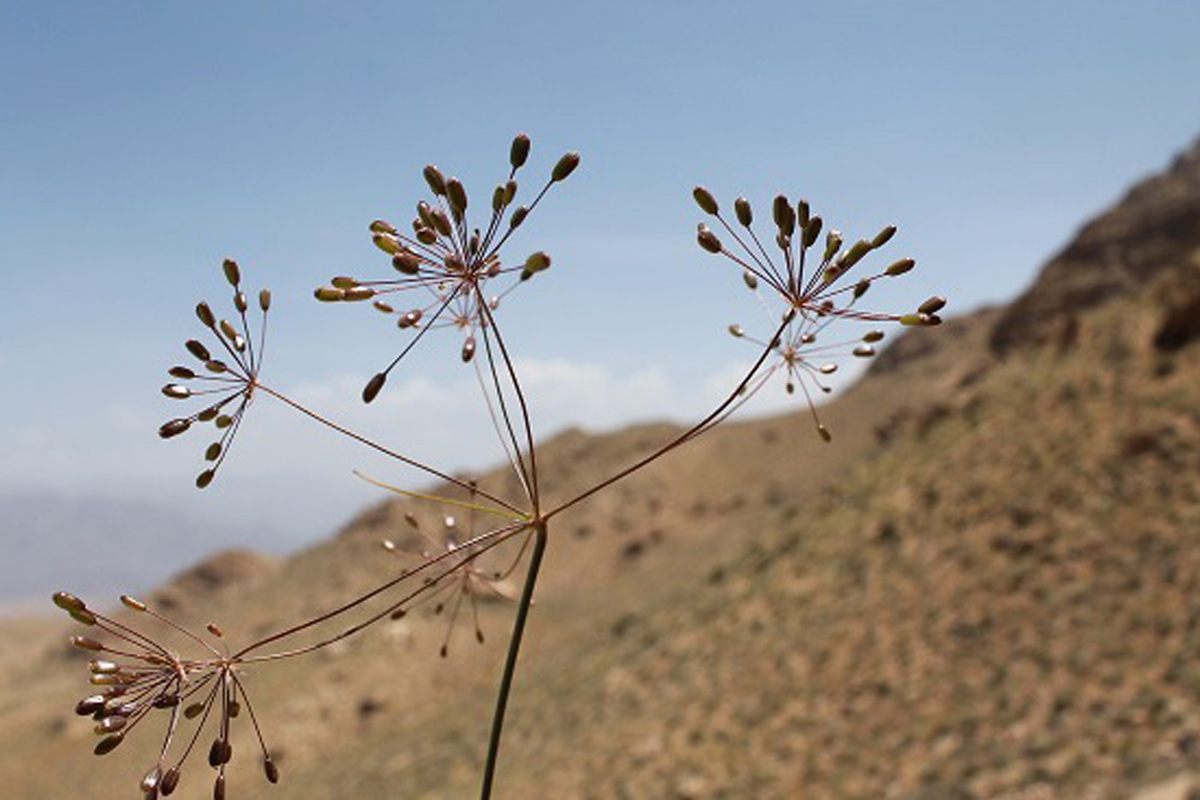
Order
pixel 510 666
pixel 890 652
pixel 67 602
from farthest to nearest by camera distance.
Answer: pixel 890 652 → pixel 67 602 → pixel 510 666

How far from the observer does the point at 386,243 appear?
1591mm

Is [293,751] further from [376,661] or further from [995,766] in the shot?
[995,766]

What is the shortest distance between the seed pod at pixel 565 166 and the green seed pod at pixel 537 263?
0.50ft

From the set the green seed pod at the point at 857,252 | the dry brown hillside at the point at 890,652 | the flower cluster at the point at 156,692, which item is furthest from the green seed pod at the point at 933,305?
the dry brown hillside at the point at 890,652

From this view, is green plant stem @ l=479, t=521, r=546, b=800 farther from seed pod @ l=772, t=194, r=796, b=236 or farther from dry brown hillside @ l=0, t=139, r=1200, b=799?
dry brown hillside @ l=0, t=139, r=1200, b=799

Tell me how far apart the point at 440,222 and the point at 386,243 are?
11cm

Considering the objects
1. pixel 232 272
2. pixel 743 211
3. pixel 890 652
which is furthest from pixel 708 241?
pixel 890 652

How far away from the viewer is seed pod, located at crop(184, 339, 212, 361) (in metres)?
1.63

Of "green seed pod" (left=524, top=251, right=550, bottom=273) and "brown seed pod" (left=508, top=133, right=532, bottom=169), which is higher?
"brown seed pod" (left=508, top=133, right=532, bottom=169)

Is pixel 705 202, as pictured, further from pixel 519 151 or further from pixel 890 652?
pixel 890 652

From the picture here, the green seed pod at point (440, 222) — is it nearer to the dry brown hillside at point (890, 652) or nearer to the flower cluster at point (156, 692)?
the flower cluster at point (156, 692)

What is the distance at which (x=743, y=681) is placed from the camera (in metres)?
21.8

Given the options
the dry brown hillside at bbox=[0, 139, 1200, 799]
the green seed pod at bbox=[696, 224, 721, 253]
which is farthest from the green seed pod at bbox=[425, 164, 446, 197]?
the dry brown hillside at bbox=[0, 139, 1200, 799]

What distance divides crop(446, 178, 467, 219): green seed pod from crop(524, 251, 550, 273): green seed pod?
129 millimetres
